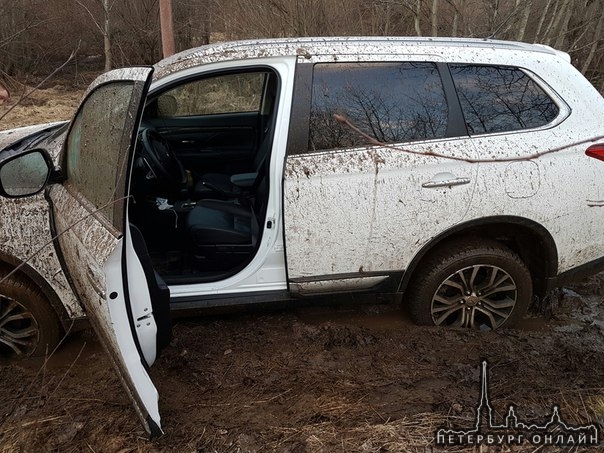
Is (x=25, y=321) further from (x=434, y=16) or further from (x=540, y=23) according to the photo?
(x=540, y=23)

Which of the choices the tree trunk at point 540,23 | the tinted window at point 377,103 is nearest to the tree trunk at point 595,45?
the tree trunk at point 540,23

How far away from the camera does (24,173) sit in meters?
2.70

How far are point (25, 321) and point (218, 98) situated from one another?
10.1 feet

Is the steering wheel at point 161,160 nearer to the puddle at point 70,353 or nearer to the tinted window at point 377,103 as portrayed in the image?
the puddle at point 70,353

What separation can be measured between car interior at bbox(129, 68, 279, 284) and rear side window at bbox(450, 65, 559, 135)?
3.74 ft

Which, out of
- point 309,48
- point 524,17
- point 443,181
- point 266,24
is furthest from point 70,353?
point 266,24

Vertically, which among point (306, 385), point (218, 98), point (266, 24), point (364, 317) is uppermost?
point (266, 24)

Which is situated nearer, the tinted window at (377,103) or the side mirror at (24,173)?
the side mirror at (24,173)

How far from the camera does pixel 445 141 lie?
2.79 metres

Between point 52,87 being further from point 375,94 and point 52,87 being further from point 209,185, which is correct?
point 375,94

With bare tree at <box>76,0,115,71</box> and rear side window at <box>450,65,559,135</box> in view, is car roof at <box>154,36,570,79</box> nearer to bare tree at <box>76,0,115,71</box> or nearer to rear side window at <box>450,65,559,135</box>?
rear side window at <box>450,65,559,135</box>

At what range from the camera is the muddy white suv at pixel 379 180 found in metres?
2.67

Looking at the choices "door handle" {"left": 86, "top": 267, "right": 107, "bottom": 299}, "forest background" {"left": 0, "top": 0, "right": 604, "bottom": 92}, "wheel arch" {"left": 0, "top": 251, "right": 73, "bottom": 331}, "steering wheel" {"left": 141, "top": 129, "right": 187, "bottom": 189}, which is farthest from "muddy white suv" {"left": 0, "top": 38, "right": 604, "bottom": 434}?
"forest background" {"left": 0, "top": 0, "right": 604, "bottom": 92}

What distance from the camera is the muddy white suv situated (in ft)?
8.77
